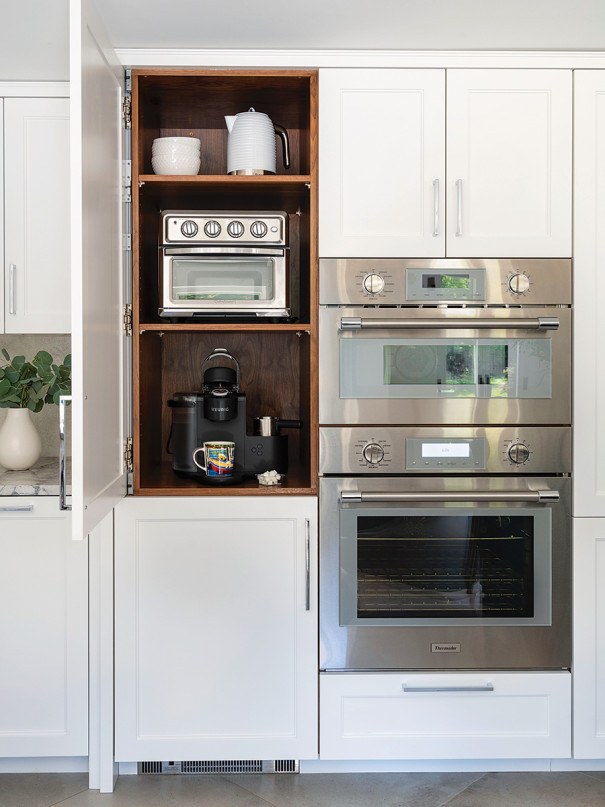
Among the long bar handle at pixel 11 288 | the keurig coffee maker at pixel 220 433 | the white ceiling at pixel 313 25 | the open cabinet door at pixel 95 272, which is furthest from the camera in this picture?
the long bar handle at pixel 11 288

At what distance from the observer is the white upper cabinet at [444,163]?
6.52ft

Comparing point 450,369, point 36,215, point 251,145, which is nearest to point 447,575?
point 450,369

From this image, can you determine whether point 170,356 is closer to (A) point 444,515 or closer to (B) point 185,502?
(B) point 185,502

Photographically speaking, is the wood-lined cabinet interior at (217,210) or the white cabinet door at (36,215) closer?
the wood-lined cabinet interior at (217,210)

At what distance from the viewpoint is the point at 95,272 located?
5.26ft

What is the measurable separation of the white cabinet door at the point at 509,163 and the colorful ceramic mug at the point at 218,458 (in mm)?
869

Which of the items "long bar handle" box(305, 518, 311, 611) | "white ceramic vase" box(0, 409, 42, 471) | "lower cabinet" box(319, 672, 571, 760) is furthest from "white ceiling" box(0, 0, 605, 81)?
"lower cabinet" box(319, 672, 571, 760)

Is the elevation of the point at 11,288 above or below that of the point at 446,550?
above

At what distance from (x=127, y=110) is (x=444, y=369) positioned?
45.9 inches

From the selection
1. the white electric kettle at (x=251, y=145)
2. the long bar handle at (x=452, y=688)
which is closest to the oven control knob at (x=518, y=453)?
the long bar handle at (x=452, y=688)

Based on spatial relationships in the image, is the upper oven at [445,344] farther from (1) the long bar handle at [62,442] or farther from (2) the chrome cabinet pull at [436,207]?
(1) the long bar handle at [62,442]

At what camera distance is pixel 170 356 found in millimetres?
2484

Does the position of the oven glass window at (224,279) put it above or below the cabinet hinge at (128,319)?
above

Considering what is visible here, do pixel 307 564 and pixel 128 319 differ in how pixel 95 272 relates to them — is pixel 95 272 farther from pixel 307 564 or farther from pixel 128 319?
pixel 307 564
